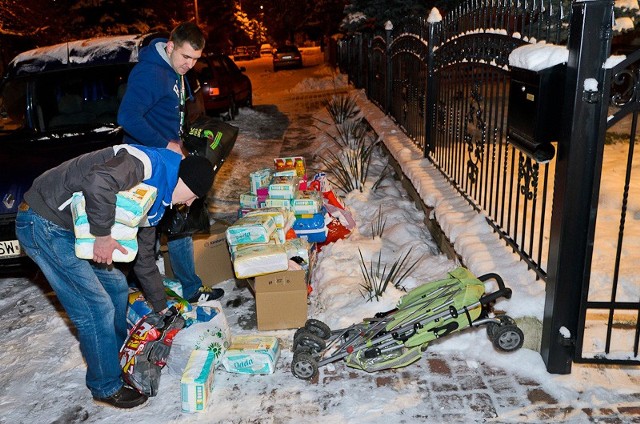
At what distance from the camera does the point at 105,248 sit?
316 cm

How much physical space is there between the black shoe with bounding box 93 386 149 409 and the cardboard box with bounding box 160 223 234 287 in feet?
5.77

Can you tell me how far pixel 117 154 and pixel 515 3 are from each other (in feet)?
10.0

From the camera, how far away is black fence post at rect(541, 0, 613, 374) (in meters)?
3.09

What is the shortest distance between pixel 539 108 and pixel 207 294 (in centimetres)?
310

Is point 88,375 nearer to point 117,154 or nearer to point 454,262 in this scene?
point 117,154

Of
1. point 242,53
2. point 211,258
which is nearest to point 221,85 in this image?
point 211,258

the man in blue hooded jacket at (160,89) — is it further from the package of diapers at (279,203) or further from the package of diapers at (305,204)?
the package of diapers at (305,204)

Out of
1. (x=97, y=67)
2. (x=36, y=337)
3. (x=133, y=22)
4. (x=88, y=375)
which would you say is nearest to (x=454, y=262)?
(x=88, y=375)

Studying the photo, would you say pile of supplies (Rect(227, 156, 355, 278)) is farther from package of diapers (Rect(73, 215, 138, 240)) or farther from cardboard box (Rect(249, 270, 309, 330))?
package of diapers (Rect(73, 215, 138, 240))

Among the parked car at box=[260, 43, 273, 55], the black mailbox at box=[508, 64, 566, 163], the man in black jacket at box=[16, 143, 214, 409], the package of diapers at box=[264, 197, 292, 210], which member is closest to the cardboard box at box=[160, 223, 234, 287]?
the package of diapers at box=[264, 197, 292, 210]

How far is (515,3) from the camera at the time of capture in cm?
450

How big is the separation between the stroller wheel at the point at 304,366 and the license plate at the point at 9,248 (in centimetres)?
288

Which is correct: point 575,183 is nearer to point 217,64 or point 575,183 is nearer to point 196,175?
point 196,175

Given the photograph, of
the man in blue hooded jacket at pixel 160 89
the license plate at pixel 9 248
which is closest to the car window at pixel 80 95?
the license plate at pixel 9 248
